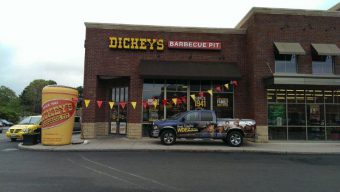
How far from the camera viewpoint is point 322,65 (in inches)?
771

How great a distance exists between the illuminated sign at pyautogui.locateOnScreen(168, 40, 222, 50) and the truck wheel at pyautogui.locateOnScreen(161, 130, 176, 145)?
624 cm

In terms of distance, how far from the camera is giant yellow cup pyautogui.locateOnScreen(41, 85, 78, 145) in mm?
15891

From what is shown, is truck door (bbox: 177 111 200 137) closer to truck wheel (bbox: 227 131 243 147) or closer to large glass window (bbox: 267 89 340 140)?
truck wheel (bbox: 227 131 243 147)

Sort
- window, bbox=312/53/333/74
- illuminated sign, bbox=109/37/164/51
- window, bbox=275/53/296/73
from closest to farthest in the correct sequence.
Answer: window, bbox=275/53/296/73, window, bbox=312/53/333/74, illuminated sign, bbox=109/37/164/51

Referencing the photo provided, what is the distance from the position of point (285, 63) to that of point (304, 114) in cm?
350

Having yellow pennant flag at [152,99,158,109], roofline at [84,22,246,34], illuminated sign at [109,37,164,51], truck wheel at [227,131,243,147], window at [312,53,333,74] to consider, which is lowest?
truck wheel at [227,131,243,147]

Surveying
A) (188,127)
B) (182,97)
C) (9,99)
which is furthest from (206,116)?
(9,99)

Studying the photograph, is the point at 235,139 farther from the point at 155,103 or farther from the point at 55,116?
the point at 55,116

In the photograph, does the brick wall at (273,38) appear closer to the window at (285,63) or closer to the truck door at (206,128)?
the window at (285,63)

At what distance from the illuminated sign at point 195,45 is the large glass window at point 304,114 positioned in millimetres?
4526

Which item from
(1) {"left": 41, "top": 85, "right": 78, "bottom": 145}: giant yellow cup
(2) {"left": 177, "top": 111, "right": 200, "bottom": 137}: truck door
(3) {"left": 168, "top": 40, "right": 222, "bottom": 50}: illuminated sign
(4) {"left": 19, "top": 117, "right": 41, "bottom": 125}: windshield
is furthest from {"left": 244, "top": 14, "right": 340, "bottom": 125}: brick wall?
(4) {"left": 19, "top": 117, "right": 41, "bottom": 125}: windshield

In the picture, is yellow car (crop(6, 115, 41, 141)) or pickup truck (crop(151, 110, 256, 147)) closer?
pickup truck (crop(151, 110, 256, 147))

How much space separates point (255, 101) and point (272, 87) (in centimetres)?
144

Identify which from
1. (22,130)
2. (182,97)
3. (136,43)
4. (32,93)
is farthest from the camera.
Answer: (32,93)
